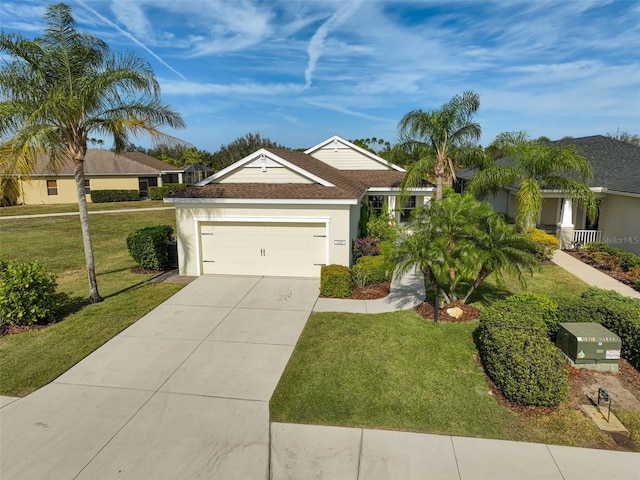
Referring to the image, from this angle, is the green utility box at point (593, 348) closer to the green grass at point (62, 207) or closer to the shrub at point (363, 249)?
the shrub at point (363, 249)

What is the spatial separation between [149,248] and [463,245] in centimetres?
1071

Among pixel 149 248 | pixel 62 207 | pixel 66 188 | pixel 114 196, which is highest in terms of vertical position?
pixel 66 188

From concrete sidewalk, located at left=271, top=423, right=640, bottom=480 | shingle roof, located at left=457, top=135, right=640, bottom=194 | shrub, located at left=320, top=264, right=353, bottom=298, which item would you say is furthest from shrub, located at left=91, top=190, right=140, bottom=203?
concrete sidewalk, located at left=271, top=423, right=640, bottom=480

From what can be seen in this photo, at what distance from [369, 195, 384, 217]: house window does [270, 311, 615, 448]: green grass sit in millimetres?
13738

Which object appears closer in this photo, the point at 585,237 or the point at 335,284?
the point at 335,284

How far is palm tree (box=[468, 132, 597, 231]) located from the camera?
15367mm

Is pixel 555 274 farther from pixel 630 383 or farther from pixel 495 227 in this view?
pixel 630 383

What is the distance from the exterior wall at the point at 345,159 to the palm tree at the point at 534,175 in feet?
24.5

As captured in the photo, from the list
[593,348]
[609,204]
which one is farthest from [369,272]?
[609,204]

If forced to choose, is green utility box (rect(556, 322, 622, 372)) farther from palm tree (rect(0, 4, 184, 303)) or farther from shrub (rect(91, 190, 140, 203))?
shrub (rect(91, 190, 140, 203))

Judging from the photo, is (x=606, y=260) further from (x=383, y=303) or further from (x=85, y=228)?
(x=85, y=228)

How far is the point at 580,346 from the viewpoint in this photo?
24.6 ft

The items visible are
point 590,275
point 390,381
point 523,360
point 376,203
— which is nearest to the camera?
point 523,360

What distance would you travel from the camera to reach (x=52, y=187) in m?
35.2
